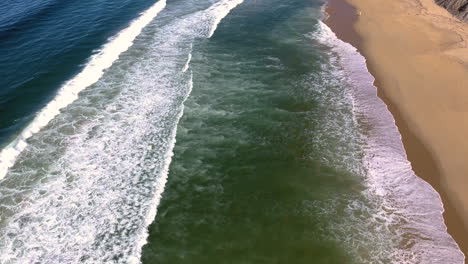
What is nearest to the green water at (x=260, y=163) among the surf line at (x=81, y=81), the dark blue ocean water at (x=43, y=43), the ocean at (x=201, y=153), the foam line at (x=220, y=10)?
the ocean at (x=201, y=153)

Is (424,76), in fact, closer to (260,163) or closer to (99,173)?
(260,163)

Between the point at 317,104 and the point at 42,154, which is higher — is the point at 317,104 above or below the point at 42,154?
above

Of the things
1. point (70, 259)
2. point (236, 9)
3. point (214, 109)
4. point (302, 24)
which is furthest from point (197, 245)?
point (236, 9)

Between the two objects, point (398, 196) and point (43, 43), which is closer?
point (398, 196)

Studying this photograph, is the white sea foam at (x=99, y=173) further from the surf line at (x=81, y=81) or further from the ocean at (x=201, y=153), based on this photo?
the surf line at (x=81, y=81)

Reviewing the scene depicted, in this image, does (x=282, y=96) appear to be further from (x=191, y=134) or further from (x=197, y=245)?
(x=197, y=245)

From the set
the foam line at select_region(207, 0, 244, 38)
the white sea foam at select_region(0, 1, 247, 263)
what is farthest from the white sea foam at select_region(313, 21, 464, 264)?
the foam line at select_region(207, 0, 244, 38)

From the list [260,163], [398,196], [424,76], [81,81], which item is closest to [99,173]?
[260,163]
